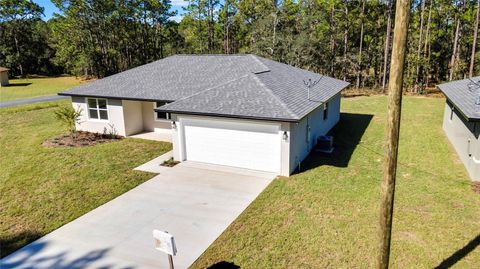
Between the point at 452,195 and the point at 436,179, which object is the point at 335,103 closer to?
the point at 436,179

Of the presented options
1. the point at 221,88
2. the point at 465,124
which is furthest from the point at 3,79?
the point at 465,124

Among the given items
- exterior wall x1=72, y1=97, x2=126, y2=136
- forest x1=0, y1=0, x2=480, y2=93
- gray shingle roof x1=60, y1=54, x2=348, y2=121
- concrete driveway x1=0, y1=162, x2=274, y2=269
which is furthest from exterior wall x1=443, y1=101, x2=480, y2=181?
forest x1=0, y1=0, x2=480, y2=93

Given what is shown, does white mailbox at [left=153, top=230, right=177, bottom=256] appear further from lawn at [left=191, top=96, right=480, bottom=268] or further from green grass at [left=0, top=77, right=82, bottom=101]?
green grass at [left=0, top=77, right=82, bottom=101]

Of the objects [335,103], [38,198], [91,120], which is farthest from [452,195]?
[91,120]

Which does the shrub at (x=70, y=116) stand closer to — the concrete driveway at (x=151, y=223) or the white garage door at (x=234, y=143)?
the white garage door at (x=234, y=143)

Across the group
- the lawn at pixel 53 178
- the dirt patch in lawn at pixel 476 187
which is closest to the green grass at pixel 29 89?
the lawn at pixel 53 178

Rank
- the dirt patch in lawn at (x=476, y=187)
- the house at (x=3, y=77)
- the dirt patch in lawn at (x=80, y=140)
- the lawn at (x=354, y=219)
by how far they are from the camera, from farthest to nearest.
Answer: the house at (x=3, y=77), the dirt patch in lawn at (x=80, y=140), the dirt patch in lawn at (x=476, y=187), the lawn at (x=354, y=219)

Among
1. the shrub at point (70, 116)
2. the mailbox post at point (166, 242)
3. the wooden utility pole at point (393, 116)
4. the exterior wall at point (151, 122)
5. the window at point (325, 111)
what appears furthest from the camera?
the exterior wall at point (151, 122)
